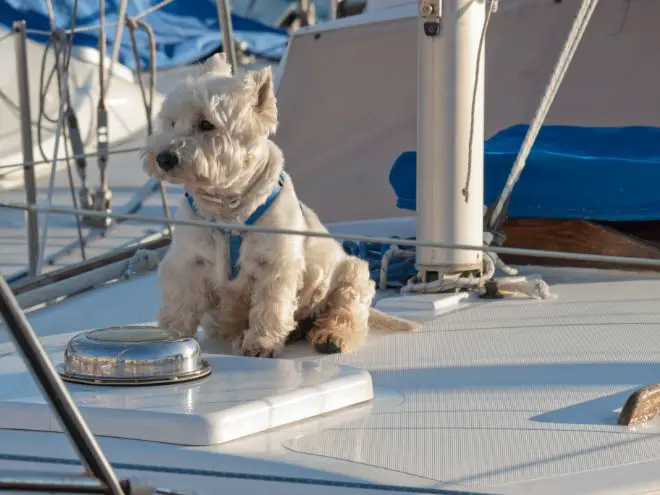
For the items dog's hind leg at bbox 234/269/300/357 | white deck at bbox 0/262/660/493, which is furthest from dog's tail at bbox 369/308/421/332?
dog's hind leg at bbox 234/269/300/357

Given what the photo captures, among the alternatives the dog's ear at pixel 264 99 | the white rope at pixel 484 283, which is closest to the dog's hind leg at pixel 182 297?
the dog's ear at pixel 264 99

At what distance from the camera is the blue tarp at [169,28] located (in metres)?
7.38

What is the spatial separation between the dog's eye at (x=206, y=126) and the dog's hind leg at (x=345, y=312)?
18.5 inches

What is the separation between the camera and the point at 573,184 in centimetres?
341

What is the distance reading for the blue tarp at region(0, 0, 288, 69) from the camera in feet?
24.2

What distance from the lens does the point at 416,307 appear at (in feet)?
9.80

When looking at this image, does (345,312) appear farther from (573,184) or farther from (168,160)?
(573,184)

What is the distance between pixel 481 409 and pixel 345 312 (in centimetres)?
62

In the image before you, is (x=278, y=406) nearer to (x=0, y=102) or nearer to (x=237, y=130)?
(x=237, y=130)

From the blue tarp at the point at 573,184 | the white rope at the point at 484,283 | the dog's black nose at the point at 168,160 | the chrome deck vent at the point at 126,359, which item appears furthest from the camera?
the blue tarp at the point at 573,184

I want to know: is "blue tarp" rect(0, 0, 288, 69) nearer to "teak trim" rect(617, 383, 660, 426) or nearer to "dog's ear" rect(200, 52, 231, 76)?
"dog's ear" rect(200, 52, 231, 76)

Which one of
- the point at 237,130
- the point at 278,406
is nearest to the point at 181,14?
the point at 237,130

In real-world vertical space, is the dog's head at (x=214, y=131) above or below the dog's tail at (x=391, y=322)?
above

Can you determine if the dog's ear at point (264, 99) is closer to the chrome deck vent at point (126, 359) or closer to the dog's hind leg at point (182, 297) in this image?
the dog's hind leg at point (182, 297)
